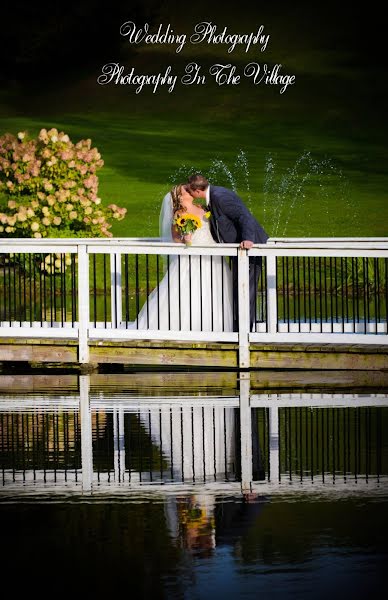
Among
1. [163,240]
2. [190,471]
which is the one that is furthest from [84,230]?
[190,471]

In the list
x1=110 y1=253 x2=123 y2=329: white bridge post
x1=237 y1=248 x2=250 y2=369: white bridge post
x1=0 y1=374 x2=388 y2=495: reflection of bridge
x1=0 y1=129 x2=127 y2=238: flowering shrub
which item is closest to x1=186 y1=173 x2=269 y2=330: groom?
x1=237 y1=248 x2=250 y2=369: white bridge post

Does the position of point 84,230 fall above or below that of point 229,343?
above

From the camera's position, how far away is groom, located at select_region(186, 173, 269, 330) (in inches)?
744

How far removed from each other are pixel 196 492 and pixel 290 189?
143 ft

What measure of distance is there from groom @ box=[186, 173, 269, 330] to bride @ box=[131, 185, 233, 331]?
131 millimetres

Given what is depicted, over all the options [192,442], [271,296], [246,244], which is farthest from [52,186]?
[192,442]

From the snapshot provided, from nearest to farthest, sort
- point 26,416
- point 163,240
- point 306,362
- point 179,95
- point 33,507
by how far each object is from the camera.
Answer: point 33,507
point 26,416
point 306,362
point 163,240
point 179,95

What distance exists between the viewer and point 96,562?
9.08m

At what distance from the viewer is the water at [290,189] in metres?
48.1

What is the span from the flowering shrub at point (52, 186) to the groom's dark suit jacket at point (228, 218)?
508 inches

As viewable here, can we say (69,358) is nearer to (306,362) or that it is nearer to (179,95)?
(306,362)

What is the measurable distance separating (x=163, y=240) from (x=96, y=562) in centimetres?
1103

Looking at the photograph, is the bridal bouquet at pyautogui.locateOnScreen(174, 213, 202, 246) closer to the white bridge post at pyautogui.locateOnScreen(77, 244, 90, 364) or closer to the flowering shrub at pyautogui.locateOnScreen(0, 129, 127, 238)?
the white bridge post at pyautogui.locateOnScreen(77, 244, 90, 364)

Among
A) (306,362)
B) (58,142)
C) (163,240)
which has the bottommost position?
(306,362)
